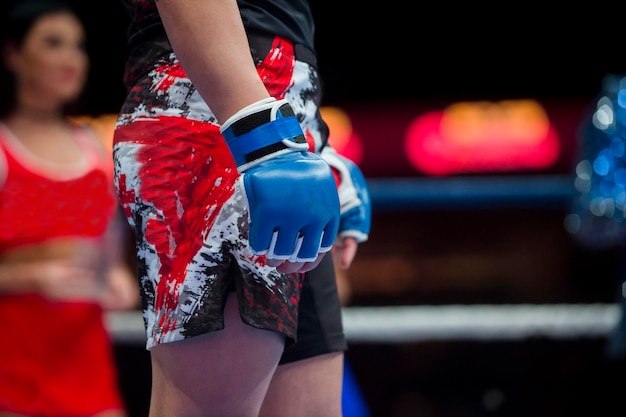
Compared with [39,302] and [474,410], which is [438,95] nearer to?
[474,410]

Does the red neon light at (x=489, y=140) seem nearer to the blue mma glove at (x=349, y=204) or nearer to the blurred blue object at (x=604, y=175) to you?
the blurred blue object at (x=604, y=175)

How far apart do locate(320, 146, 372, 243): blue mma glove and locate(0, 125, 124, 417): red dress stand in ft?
3.76

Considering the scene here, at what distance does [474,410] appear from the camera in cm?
261

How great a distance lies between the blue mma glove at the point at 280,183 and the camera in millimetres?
801

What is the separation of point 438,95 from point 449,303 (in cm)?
201

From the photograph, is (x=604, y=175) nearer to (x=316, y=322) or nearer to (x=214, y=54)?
(x=316, y=322)

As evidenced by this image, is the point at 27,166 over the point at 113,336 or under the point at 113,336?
over

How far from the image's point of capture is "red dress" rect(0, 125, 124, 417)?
199cm

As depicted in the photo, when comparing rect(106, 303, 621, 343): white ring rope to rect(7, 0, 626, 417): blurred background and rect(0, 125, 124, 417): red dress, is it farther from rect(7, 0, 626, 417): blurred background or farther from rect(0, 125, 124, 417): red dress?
rect(7, 0, 626, 417): blurred background

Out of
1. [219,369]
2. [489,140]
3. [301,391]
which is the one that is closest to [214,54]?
[219,369]

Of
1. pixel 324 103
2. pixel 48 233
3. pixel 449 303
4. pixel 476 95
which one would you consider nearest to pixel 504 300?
pixel 449 303

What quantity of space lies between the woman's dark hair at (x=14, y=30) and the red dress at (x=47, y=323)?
0.45 feet

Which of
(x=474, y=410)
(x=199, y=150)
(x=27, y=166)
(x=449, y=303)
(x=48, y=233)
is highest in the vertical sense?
(x=199, y=150)

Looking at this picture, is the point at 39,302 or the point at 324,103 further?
the point at 324,103
